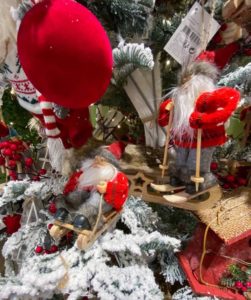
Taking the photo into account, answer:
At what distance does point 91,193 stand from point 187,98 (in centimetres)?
23

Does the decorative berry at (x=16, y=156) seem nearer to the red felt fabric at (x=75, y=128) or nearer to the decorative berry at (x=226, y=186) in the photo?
the red felt fabric at (x=75, y=128)

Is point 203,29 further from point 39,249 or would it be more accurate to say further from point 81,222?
point 39,249

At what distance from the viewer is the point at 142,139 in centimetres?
82

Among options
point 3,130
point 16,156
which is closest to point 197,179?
point 16,156

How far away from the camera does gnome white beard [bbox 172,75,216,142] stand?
0.51 metres

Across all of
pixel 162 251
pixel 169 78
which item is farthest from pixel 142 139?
pixel 162 251

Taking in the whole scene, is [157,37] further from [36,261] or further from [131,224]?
[36,261]

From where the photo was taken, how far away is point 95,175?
1.72 feet

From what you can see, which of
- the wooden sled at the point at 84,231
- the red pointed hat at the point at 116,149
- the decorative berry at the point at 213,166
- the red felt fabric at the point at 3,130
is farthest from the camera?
the red felt fabric at the point at 3,130

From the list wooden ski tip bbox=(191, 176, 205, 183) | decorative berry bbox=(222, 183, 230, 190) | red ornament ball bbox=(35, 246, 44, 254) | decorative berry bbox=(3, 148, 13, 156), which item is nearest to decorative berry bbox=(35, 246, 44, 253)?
red ornament ball bbox=(35, 246, 44, 254)

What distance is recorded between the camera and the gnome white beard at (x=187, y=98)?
20.2 inches

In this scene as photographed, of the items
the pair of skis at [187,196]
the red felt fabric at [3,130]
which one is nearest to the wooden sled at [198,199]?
the pair of skis at [187,196]

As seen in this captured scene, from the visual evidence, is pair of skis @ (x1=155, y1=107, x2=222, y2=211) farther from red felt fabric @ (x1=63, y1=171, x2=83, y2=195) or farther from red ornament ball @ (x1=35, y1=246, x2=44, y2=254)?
red ornament ball @ (x1=35, y1=246, x2=44, y2=254)

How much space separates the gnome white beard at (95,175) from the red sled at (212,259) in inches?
10.6
